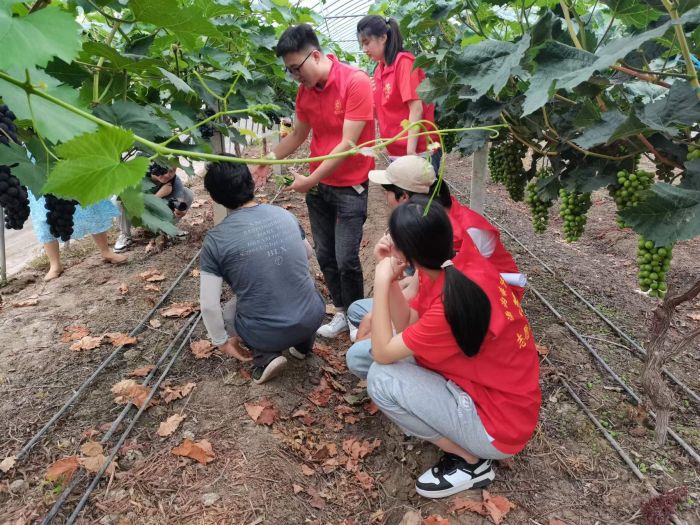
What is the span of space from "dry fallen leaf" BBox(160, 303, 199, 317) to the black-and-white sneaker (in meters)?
2.23

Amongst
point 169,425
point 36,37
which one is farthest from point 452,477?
point 36,37

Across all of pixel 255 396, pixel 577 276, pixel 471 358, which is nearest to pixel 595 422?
pixel 471 358

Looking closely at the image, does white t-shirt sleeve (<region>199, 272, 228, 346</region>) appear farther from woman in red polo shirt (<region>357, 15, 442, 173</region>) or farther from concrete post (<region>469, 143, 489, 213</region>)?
concrete post (<region>469, 143, 489, 213</region>)

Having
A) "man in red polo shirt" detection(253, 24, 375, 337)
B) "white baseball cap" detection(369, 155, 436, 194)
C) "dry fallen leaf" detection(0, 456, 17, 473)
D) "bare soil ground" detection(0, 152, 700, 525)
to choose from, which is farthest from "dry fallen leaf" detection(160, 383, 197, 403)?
"white baseball cap" detection(369, 155, 436, 194)

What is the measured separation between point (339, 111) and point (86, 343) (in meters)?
2.25

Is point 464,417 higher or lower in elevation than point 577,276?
higher

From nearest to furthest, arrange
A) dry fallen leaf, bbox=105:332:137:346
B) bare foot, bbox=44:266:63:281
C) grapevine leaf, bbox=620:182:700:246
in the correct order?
grapevine leaf, bbox=620:182:700:246
dry fallen leaf, bbox=105:332:137:346
bare foot, bbox=44:266:63:281

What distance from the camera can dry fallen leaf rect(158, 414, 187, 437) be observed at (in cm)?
257

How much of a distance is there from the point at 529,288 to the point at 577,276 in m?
0.67

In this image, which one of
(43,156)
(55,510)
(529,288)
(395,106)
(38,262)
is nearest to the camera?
(43,156)

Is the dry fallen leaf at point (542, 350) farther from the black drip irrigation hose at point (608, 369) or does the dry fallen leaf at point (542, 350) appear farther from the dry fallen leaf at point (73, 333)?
the dry fallen leaf at point (73, 333)

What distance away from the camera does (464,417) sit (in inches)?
84.8

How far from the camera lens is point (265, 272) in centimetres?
269

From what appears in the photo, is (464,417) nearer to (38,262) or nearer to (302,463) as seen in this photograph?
(302,463)
